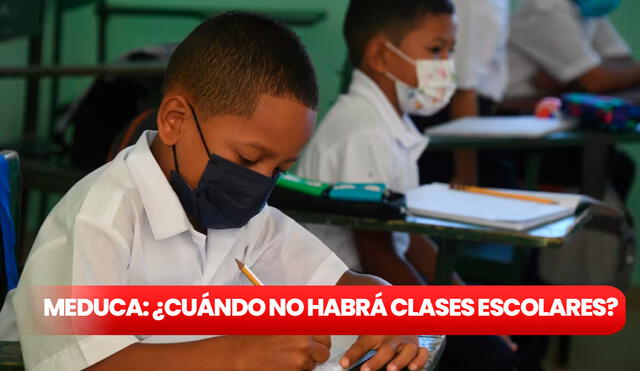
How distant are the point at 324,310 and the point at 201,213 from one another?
21 centimetres

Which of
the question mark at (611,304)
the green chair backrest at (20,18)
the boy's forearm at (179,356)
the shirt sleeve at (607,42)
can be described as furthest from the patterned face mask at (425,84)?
the shirt sleeve at (607,42)

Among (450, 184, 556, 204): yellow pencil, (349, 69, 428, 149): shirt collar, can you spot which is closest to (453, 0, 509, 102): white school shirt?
(349, 69, 428, 149): shirt collar

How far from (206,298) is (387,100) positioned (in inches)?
41.4

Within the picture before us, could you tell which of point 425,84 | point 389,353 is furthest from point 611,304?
point 425,84

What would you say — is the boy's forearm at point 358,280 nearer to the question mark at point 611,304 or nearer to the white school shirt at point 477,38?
the question mark at point 611,304

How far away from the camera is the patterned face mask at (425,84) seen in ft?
6.72

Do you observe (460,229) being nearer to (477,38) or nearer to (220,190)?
(220,190)

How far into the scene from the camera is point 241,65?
107 centimetres

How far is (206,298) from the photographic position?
1007mm

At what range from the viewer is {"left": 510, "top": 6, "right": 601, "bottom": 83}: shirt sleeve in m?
3.33

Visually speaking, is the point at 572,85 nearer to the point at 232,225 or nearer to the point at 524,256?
the point at 524,256

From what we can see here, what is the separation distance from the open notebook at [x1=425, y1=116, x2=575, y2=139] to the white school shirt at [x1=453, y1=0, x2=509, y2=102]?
Answer: 0.62 feet

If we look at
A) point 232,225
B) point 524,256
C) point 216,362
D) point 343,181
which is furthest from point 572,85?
point 216,362

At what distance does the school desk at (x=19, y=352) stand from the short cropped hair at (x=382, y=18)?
A: 114 cm
